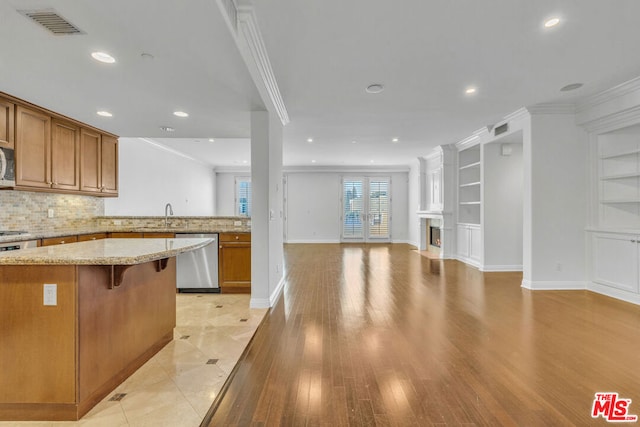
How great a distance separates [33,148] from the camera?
152 inches

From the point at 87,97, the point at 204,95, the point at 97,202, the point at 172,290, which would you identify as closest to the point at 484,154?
the point at 204,95

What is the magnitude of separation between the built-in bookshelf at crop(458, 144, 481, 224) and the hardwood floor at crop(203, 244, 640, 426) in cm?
279

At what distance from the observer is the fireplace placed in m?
8.22

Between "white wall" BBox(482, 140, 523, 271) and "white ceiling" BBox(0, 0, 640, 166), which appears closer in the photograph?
"white ceiling" BBox(0, 0, 640, 166)

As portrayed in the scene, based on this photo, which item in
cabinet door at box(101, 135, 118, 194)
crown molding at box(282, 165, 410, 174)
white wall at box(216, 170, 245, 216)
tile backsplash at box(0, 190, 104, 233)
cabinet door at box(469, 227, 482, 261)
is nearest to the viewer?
tile backsplash at box(0, 190, 104, 233)

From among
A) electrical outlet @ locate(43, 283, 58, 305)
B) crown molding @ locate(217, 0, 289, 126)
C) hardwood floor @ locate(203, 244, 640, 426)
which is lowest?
hardwood floor @ locate(203, 244, 640, 426)

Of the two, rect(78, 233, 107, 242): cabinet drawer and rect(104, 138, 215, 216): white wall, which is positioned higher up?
rect(104, 138, 215, 216): white wall

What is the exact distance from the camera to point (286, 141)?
22.5 feet

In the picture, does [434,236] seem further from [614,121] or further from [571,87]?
[571,87]

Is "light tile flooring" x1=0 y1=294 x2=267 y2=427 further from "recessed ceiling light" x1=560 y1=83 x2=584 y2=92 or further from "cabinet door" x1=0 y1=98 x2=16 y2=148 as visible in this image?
"recessed ceiling light" x1=560 y1=83 x2=584 y2=92

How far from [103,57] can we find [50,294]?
1.98m

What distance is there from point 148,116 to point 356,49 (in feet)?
10.0

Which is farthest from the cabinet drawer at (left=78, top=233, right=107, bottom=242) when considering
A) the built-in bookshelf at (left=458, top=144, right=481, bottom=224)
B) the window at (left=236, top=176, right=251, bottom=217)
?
the built-in bookshelf at (left=458, top=144, right=481, bottom=224)

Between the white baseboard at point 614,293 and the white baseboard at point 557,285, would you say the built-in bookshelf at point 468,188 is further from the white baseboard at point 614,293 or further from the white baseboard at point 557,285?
the white baseboard at point 614,293
